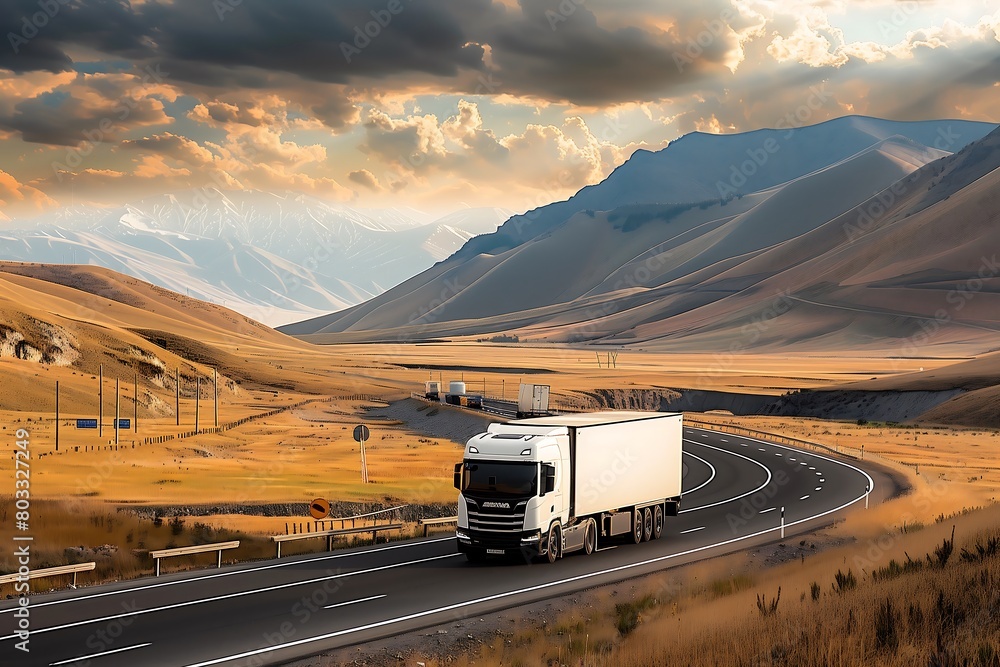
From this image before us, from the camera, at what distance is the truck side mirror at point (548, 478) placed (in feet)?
88.2

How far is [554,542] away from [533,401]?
2120cm

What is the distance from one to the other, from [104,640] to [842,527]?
2434cm

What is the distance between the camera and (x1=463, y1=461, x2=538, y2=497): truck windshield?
2683 centimetres

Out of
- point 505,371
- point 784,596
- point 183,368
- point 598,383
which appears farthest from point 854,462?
point 505,371

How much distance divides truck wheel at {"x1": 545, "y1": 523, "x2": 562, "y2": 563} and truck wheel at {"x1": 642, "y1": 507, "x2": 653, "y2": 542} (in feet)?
16.4

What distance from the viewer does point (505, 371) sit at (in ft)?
646

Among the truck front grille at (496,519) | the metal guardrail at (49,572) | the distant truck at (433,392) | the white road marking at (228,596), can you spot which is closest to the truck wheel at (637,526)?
the white road marking at (228,596)

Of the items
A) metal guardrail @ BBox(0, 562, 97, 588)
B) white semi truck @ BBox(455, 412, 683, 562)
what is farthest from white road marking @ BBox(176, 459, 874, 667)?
metal guardrail @ BBox(0, 562, 97, 588)

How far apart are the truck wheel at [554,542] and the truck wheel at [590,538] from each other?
4.79 feet

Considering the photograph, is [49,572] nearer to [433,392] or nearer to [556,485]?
[556,485]

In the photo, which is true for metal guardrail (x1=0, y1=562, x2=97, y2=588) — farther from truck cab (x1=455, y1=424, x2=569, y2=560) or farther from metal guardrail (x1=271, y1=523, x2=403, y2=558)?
truck cab (x1=455, y1=424, x2=569, y2=560)

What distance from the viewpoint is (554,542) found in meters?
28.2

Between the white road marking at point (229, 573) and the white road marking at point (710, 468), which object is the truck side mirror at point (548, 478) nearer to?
the white road marking at point (229, 573)

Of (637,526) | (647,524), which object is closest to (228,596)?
(637,526)
